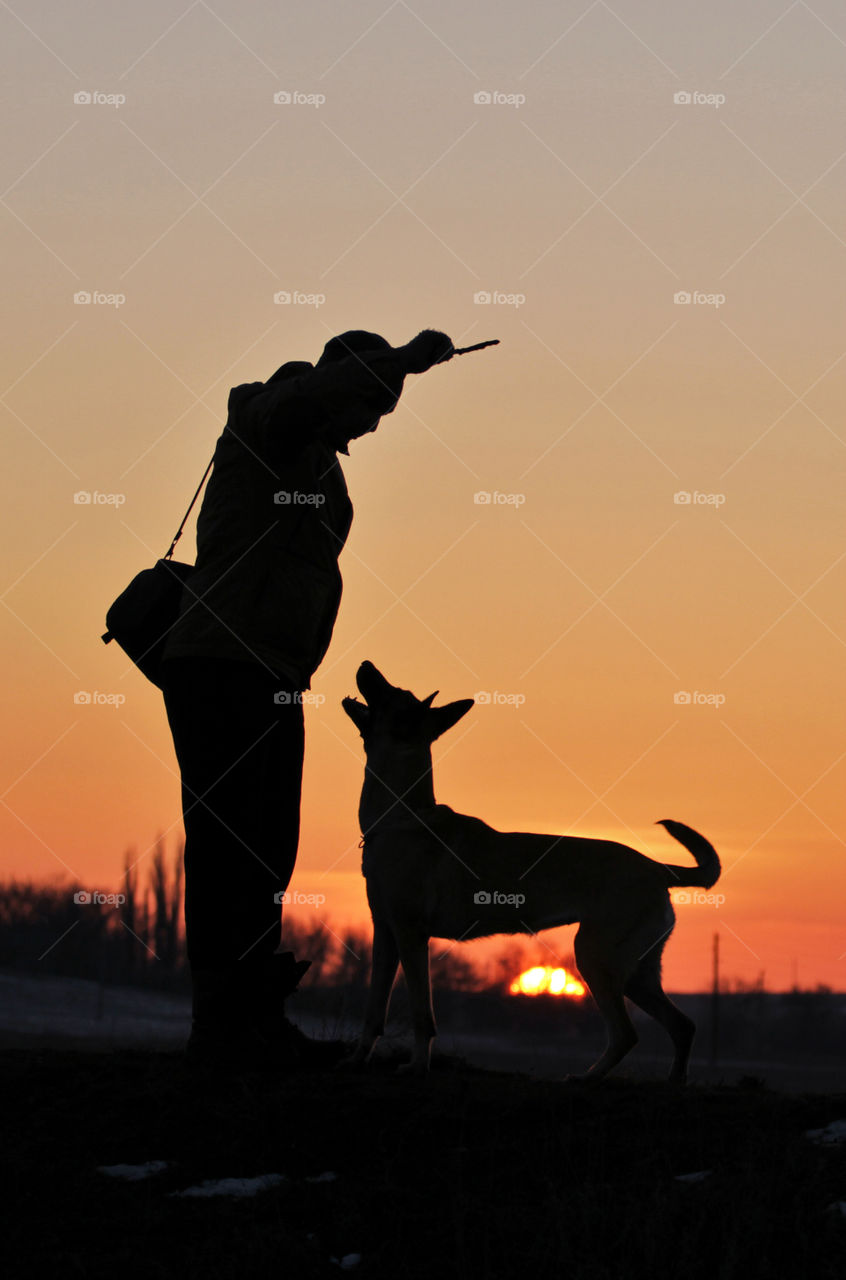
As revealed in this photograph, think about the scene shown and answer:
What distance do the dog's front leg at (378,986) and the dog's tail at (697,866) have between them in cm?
155

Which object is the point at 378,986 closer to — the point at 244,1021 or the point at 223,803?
the point at 244,1021

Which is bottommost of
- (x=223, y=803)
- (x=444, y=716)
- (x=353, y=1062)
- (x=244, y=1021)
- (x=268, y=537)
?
(x=353, y=1062)

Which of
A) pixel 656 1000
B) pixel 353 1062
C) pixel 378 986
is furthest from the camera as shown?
pixel 656 1000

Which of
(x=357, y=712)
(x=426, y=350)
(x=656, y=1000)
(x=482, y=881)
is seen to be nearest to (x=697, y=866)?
(x=656, y=1000)

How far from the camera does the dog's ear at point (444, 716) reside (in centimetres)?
774

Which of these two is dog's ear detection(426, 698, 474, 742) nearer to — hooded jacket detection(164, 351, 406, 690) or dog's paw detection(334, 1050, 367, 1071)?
hooded jacket detection(164, 351, 406, 690)

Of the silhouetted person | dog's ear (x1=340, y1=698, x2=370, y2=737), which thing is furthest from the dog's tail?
the silhouetted person

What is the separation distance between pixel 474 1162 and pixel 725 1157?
0.89 metres

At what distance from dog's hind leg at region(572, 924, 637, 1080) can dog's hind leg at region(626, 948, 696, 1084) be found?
211 mm

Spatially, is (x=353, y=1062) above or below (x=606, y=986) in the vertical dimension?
below

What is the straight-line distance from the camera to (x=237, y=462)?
6.73m

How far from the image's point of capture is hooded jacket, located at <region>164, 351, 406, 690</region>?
6473 millimetres

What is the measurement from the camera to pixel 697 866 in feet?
25.2

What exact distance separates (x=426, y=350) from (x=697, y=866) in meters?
3.18
